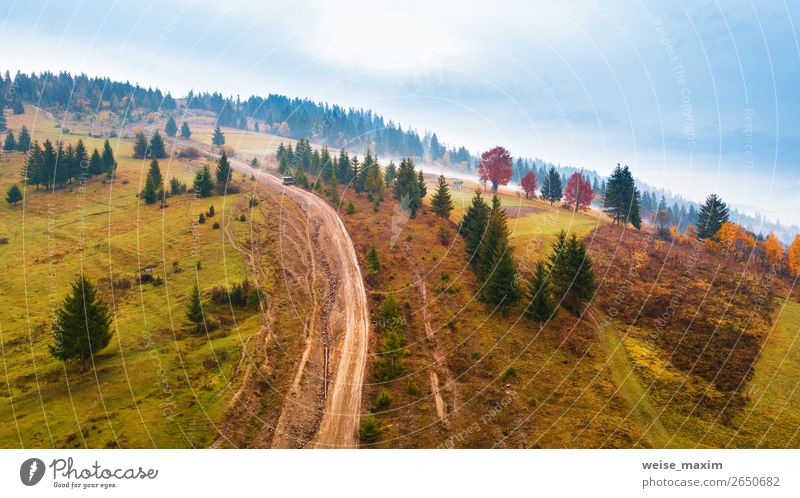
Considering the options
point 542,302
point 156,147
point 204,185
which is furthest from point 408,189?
point 156,147

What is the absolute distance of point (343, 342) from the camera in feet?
122

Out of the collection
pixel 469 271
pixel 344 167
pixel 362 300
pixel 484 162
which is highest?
pixel 484 162

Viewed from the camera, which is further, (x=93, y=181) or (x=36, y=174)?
(x=93, y=181)

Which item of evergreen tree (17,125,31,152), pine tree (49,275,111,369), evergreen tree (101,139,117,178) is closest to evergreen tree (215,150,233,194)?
evergreen tree (101,139,117,178)

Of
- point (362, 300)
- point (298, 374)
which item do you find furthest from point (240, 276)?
point (298, 374)

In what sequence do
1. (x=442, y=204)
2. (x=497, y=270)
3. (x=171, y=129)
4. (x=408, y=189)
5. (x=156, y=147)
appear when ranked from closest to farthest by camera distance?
1. (x=497, y=270)
2. (x=442, y=204)
3. (x=408, y=189)
4. (x=156, y=147)
5. (x=171, y=129)

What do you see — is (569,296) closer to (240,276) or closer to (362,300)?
(362,300)

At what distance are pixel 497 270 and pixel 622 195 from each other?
185ft

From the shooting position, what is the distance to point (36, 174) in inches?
3342

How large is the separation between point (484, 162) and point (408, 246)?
50.3 meters

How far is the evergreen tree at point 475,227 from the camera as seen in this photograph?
5399cm

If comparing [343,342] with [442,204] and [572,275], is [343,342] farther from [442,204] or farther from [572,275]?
[442,204]

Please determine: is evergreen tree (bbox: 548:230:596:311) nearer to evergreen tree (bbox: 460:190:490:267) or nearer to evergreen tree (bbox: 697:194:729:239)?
evergreen tree (bbox: 460:190:490:267)

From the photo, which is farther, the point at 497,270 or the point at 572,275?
the point at 497,270
